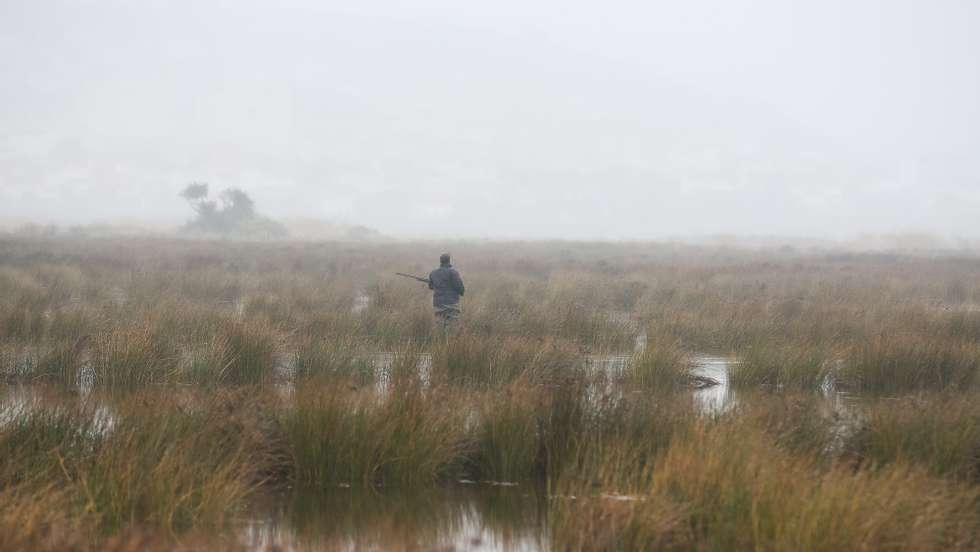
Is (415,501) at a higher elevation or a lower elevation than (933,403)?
lower

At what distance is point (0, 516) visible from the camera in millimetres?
6074

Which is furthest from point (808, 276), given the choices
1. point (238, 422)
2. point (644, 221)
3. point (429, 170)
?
point (429, 170)

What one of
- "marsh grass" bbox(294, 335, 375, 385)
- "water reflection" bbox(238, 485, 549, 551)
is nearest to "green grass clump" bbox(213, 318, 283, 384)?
"marsh grass" bbox(294, 335, 375, 385)

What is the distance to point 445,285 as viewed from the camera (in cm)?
1588

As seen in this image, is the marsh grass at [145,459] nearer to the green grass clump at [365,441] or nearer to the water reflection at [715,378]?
the green grass clump at [365,441]

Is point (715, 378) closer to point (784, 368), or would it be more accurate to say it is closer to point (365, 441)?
point (784, 368)

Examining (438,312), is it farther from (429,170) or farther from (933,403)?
(429,170)

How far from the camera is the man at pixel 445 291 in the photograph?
1578 cm

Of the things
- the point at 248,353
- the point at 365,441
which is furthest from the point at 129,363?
the point at 365,441

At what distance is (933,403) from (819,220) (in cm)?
17579

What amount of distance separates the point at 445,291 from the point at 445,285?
0.34ft

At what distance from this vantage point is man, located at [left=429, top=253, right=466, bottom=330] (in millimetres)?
15781

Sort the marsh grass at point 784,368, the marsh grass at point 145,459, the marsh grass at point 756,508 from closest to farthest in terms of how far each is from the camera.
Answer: the marsh grass at point 756,508 < the marsh grass at point 145,459 < the marsh grass at point 784,368

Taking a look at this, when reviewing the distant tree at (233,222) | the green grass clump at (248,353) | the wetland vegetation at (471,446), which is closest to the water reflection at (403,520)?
the wetland vegetation at (471,446)
